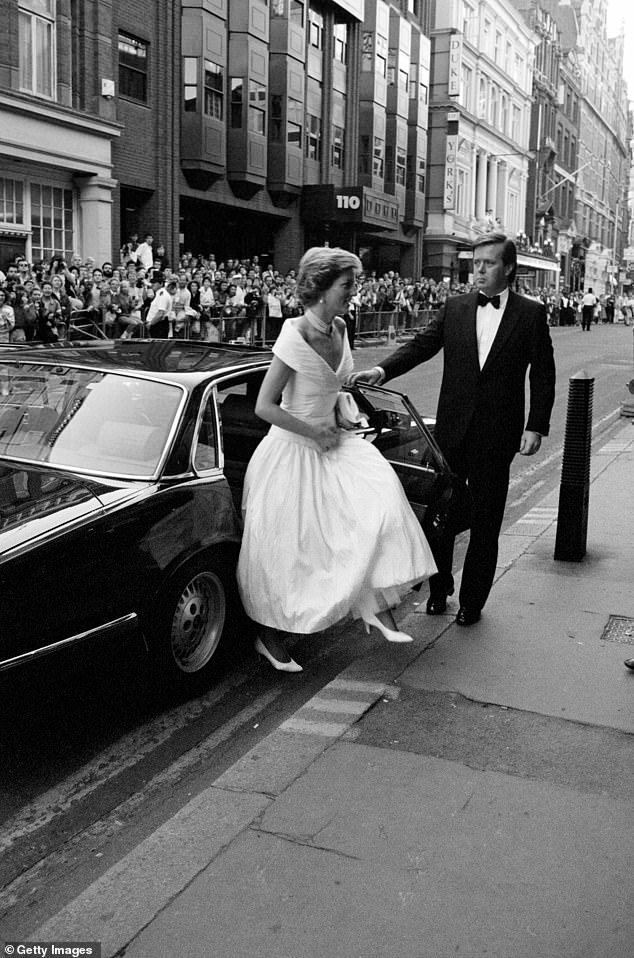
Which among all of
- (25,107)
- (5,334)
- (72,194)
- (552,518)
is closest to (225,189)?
(72,194)

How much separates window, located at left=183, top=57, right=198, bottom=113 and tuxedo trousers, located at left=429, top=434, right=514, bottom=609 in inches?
1053

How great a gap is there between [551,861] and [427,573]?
5.74 ft

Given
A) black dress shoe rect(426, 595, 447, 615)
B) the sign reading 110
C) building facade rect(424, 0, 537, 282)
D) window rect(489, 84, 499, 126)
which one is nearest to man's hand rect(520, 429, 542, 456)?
black dress shoe rect(426, 595, 447, 615)

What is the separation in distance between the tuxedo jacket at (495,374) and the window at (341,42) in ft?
122

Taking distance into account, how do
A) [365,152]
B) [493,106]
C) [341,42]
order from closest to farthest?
[341,42], [365,152], [493,106]

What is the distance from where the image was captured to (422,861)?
299 cm

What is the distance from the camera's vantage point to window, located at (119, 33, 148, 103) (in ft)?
87.5

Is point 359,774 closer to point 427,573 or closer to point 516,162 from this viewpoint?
point 427,573

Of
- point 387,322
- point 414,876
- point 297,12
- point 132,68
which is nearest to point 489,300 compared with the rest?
point 414,876

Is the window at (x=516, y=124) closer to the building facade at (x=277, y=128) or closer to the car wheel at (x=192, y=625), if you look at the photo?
the building facade at (x=277, y=128)

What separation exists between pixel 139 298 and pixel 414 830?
728 inches

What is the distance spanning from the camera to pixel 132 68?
27094mm

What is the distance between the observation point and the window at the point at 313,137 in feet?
122

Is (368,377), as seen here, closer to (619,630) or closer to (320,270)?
(320,270)
